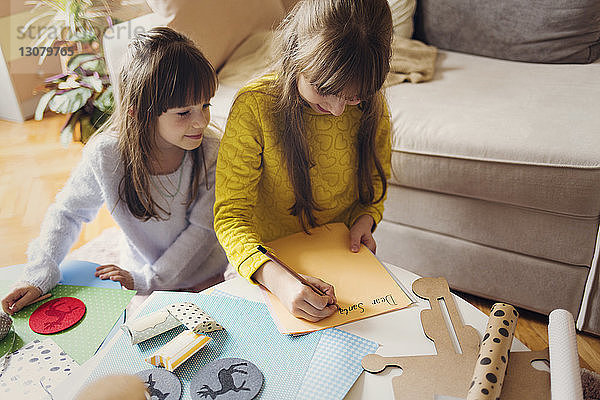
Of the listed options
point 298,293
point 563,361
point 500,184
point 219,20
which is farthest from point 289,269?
point 219,20

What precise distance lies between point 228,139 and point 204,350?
1.28 ft

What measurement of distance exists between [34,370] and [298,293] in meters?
0.40

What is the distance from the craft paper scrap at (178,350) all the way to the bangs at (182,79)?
1.44 ft

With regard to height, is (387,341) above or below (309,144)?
below

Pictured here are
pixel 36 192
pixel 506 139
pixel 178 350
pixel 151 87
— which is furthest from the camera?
pixel 36 192

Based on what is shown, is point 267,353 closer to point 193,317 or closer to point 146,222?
point 193,317

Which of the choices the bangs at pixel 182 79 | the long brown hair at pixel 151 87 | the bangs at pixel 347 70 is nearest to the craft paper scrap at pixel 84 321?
the long brown hair at pixel 151 87

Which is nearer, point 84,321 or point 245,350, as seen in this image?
point 245,350

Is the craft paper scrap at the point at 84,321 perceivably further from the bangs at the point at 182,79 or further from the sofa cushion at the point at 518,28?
the sofa cushion at the point at 518,28

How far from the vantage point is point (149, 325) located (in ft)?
2.64

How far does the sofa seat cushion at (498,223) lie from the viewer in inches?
48.7

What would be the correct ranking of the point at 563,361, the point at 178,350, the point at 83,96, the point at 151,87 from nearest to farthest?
the point at 563,361 → the point at 178,350 → the point at 151,87 → the point at 83,96

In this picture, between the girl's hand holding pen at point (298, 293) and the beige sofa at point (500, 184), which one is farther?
the beige sofa at point (500, 184)

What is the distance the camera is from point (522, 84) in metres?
1.51
